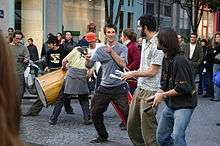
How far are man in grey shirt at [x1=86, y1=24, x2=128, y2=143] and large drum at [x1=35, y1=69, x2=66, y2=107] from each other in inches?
76.9

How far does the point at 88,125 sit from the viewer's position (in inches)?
382

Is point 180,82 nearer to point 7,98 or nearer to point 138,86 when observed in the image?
point 138,86

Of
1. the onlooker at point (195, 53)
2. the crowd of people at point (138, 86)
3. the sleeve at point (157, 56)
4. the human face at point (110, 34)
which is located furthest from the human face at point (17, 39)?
the sleeve at point (157, 56)

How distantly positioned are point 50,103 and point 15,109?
27.3ft

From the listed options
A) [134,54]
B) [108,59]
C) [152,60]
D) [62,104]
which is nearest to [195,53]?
[134,54]

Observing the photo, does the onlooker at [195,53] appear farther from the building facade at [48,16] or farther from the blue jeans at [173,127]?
the building facade at [48,16]

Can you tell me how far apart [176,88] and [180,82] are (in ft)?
0.24

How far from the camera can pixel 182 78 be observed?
5.56m

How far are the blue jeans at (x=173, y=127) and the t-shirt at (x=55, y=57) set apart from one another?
17.5ft

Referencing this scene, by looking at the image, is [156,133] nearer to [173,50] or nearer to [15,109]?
[173,50]

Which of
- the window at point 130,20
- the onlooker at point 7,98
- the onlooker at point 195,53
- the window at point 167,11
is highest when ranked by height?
the window at point 167,11

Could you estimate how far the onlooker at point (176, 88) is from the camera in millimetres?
5570

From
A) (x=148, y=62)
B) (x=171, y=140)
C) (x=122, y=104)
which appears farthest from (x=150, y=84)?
(x=122, y=104)

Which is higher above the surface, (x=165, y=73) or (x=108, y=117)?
(x=165, y=73)
